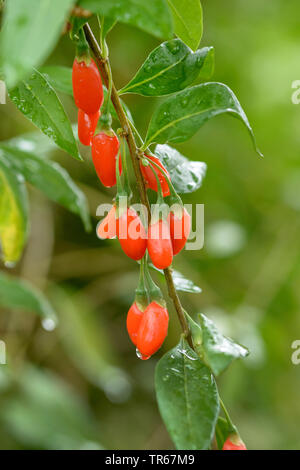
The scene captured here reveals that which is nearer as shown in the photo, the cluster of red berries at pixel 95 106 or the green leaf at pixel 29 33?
the green leaf at pixel 29 33

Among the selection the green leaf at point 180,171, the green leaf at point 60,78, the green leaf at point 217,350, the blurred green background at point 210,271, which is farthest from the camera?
the blurred green background at point 210,271

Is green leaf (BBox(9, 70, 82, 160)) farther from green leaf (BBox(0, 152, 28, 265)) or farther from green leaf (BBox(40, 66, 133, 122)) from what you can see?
green leaf (BBox(0, 152, 28, 265))

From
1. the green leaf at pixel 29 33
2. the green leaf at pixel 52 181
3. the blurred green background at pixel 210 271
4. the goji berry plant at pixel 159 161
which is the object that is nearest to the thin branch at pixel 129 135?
the goji berry plant at pixel 159 161

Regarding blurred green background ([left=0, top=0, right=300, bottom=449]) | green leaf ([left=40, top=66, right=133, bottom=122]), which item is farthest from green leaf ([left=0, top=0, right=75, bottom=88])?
blurred green background ([left=0, top=0, right=300, bottom=449])

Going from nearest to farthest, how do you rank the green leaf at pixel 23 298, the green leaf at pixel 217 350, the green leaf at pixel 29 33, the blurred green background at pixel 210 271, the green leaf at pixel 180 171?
1. the green leaf at pixel 29 33
2. the green leaf at pixel 217 350
3. the green leaf at pixel 180 171
4. the green leaf at pixel 23 298
5. the blurred green background at pixel 210 271

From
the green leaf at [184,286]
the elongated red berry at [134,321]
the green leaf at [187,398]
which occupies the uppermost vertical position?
the elongated red berry at [134,321]

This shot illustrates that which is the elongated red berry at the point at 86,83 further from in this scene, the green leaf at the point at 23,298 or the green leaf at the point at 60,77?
the green leaf at the point at 23,298

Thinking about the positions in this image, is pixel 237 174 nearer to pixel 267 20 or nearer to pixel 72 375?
pixel 267 20
